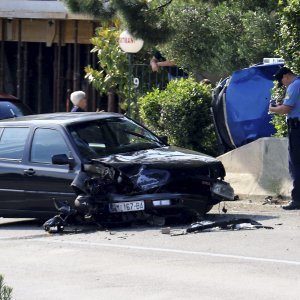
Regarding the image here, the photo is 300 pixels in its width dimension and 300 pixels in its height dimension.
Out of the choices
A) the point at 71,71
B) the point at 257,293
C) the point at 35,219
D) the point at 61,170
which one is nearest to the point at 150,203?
the point at 61,170

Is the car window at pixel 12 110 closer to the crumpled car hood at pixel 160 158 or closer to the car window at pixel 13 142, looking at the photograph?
the car window at pixel 13 142

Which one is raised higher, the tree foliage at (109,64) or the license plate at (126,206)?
the tree foliage at (109,64)

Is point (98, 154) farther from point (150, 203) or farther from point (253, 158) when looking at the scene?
point (253, 158)

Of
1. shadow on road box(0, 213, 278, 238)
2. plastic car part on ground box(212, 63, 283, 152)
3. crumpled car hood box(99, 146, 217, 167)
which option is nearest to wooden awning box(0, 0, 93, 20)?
plastic car part on ground box(212, 63, 283, 152)

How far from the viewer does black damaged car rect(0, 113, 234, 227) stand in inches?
490

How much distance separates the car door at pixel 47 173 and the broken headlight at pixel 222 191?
5.82 ft

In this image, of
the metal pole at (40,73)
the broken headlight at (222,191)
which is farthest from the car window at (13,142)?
the metal pole at (40,73)

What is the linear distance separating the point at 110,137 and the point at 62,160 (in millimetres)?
1078

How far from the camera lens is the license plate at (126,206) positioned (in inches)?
485

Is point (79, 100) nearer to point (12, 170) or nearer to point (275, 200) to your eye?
point (12, 170)

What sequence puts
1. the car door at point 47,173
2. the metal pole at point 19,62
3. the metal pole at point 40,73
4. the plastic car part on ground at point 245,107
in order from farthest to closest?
the metal pole at point 40,73 → the metal pole at point 19,62 → the plastic car part on ground at point 245,107 → the car door at point 47,173

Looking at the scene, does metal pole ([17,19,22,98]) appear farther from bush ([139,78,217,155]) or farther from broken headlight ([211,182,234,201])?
broken headlight ([211,182,234,201])

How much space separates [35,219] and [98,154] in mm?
1941

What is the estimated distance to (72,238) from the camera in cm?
1217
